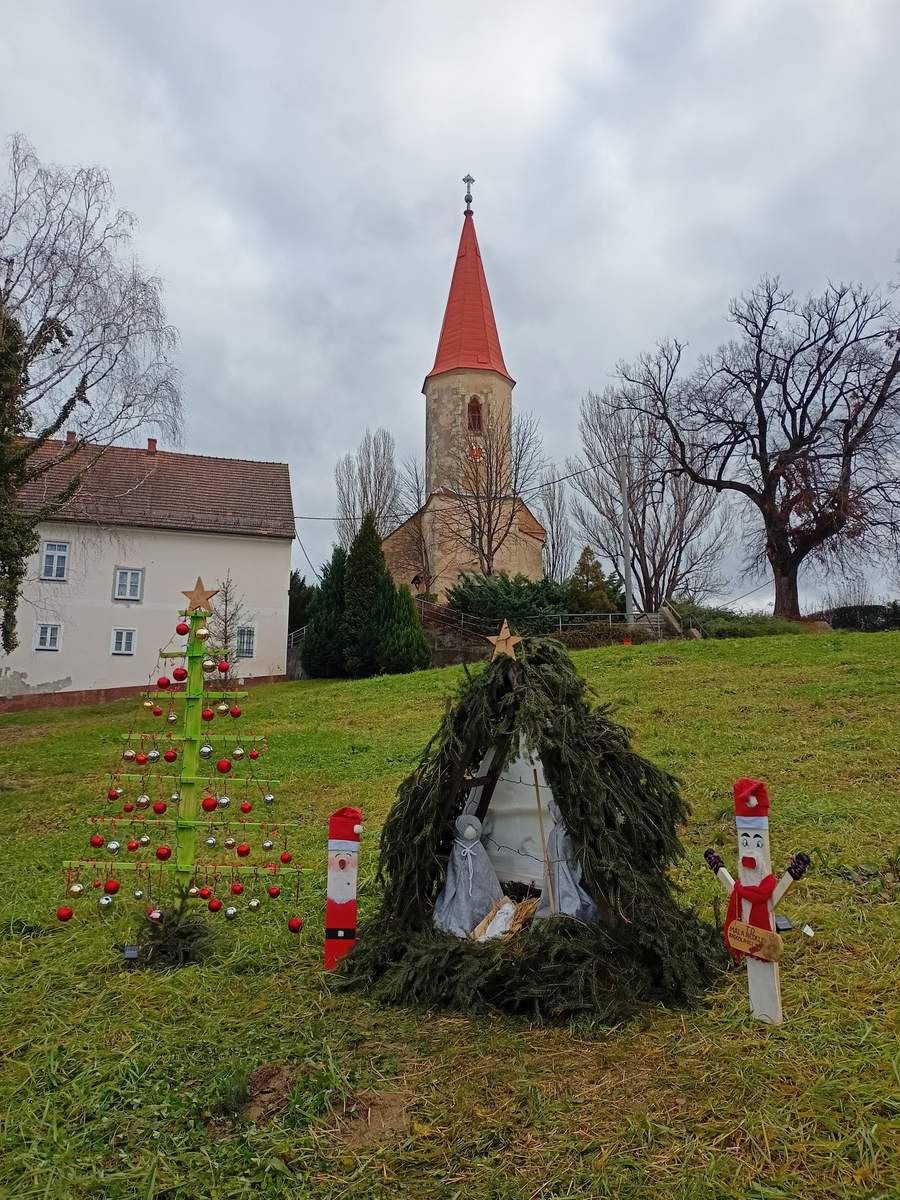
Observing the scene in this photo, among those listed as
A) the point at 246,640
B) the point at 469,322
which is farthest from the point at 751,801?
the point at 469,322

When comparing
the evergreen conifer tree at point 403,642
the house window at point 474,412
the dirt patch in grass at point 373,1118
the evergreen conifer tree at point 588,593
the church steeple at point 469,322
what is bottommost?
the dirt patch in grass at point 373,1118

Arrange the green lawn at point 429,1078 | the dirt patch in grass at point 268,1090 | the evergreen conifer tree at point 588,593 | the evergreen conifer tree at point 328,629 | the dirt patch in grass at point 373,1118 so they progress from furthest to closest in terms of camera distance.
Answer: the evergreen conifer tree at point 588,593, the evergreen conifer tree at point 328,629, the dirt patch in grass at point 268,1090, the dirt patch in grass at point 373,1118, the green lawn at point 429,1078

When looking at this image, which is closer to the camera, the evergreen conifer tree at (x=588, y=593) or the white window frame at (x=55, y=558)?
the white window frame at (x=55, y=558)

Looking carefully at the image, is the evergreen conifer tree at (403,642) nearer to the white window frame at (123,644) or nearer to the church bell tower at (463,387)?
the white window frame at (123,644)

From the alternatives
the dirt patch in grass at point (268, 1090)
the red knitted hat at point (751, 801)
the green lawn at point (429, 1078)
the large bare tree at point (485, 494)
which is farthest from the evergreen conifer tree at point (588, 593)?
the dirt patch in grass at point (268, 1090)

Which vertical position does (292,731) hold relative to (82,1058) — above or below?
above

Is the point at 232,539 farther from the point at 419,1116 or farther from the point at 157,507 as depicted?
the point at 419,1116

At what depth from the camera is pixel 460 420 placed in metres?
35.8

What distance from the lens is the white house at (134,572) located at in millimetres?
26000

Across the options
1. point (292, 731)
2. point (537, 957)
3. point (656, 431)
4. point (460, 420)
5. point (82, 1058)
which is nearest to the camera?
point (82, 1058)

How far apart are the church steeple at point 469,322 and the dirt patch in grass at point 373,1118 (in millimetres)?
35176

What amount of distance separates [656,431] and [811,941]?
28.0 metres

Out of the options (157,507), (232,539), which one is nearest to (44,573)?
(157,507)

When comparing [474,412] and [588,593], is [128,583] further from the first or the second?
[474,412]
